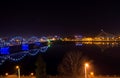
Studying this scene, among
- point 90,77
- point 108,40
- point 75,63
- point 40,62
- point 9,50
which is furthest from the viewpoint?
point 108,40

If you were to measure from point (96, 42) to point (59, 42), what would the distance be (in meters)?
6.87

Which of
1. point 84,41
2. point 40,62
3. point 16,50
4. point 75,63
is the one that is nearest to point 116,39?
point 84,41

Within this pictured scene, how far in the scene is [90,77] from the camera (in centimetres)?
1229

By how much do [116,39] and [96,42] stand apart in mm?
3803

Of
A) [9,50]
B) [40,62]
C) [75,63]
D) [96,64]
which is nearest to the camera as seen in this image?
[40,62]

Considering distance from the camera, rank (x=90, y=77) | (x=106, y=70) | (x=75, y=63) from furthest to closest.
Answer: (x=106, y=70) → (x=75, y=63) → (x=90, y=77)

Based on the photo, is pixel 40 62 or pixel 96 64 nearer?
pixel 40 62

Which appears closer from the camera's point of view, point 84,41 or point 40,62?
point 40,62

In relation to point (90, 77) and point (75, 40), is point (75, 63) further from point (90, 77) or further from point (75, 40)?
point (75, 40)

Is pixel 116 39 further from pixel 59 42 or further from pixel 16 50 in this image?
pixel 16 50

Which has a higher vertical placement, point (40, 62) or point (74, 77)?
point (40, 62)

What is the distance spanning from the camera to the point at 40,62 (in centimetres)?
784

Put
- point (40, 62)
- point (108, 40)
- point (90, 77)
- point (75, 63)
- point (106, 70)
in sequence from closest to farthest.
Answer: point (40, 62), point (90, 77), point (75, 63), point (106, 70), point (108, 40)

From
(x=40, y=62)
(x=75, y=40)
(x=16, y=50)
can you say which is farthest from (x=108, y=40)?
(x=40, y=62)
